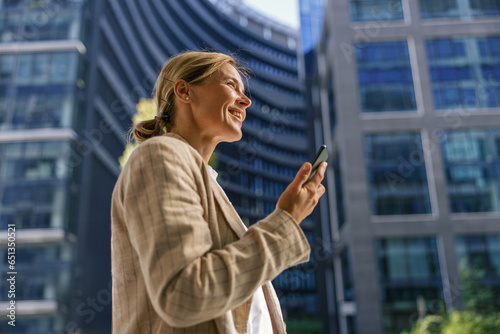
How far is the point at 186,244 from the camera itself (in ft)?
2.44

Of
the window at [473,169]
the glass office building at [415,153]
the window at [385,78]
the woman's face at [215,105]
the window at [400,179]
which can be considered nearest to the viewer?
the woman's face at [215,105]

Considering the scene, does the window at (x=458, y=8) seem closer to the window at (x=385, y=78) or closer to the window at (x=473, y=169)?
the window at (x=385, y=78)

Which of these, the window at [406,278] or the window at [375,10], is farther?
the window at [375,10]

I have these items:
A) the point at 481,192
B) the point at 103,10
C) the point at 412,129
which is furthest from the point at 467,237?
the point at 103,10

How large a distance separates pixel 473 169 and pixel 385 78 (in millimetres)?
4662

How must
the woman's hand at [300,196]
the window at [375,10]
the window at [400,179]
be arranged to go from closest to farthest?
the woman's hand at [300,196] < the window at [400,179] < the window at [375,10]

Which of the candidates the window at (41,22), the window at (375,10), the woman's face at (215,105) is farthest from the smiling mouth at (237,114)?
the window at (375,10)

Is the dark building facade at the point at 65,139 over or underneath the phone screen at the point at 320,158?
over

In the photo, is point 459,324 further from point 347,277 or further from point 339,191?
point 339,191

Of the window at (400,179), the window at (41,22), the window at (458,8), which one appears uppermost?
the window at (458,8)

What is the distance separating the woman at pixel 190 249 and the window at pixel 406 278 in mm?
17155

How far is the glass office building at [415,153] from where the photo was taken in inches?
672

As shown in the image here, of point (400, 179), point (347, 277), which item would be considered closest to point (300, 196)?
point (400, 179)

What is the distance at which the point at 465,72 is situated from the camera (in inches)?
731
